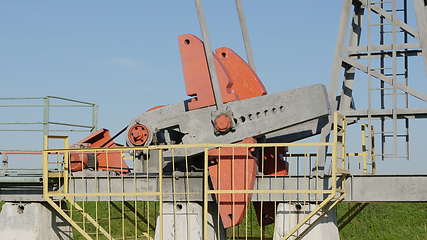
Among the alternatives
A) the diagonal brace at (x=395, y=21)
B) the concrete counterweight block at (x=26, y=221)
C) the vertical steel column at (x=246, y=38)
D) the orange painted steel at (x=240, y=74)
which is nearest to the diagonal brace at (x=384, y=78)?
the diagonal brace at (x=395, y=21)

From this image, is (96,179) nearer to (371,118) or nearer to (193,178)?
(193,178)

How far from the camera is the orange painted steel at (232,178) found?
13.1 meters

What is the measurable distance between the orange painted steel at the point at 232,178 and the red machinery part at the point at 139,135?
1.37 metres

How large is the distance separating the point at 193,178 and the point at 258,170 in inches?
51.2

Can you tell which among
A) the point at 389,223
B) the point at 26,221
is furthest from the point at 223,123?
the point at 389,223

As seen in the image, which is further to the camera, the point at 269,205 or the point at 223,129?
the point at 269,205

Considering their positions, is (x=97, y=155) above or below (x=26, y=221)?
above

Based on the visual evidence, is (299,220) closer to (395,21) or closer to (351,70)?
(351,70)

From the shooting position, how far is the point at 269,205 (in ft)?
48.1

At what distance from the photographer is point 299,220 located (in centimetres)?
1306

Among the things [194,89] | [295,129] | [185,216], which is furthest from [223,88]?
[185,216]

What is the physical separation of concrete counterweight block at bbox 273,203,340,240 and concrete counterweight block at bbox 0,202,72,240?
426 cm

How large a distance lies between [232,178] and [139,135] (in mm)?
1913

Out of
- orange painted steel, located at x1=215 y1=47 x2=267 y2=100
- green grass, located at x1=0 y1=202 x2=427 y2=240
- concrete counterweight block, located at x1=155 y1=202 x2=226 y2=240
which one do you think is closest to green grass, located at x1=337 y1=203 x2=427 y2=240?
green grass, located at x1=0 y1=202 x2=427 y2=240
